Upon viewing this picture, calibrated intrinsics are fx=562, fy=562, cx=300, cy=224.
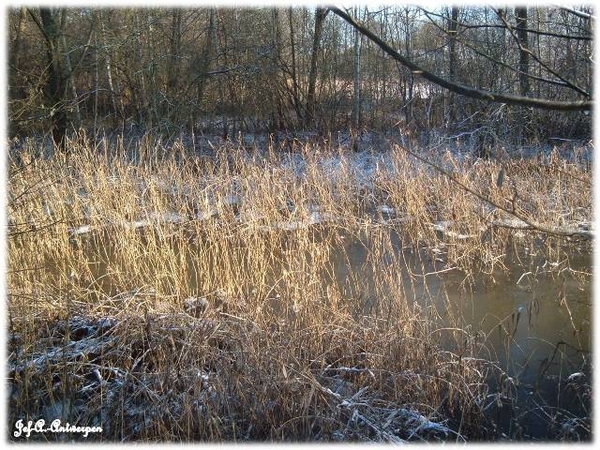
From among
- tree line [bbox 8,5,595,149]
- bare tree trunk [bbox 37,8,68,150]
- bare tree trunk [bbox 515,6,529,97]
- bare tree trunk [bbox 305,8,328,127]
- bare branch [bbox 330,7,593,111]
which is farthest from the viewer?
bare tree trunk [bbox 305,8,328,127]

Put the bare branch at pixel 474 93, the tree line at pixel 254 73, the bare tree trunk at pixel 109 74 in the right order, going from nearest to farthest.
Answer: the bare branch at pixel 474 93 → the bare tree trunk at pixel 109 74 → the tree line at pixel 254 73

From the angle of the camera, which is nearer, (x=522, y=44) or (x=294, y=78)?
(x=522, y=44)

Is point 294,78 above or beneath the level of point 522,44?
above

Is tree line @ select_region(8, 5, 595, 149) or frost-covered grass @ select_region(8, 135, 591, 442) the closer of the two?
frost-covered grass @ select_region(8, 135, 591, 442)

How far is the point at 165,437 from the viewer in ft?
8.02

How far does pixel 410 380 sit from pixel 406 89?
11207 mm

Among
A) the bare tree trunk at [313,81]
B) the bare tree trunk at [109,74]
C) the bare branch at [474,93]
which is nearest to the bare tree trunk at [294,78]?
the bare tree trunk at [313,81]

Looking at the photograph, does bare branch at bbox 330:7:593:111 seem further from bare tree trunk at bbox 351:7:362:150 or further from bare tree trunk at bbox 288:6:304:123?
bare tree trunk at bbox 288:6:304:123

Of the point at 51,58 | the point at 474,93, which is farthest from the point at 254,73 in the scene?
the point at 474,93

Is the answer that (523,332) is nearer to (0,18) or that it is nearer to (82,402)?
(82,402)

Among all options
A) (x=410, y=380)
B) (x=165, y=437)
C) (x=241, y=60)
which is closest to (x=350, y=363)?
(x=410, y=380)

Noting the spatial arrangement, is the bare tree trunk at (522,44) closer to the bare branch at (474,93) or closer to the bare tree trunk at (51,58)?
the bare branch at (474,93)

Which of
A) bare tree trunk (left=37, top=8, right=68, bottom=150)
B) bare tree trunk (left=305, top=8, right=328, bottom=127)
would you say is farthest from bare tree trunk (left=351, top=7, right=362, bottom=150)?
bare tree trunk (left=37, top=8, right=68, bottom=150)

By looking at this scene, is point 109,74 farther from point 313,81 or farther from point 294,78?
point 313,81
